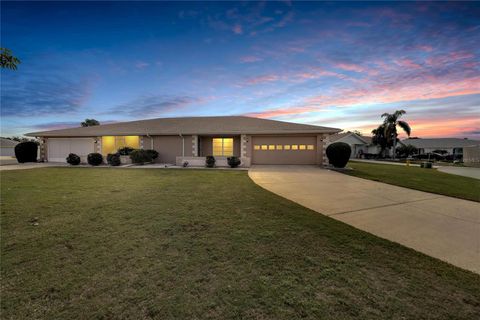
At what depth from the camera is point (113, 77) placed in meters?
15.3

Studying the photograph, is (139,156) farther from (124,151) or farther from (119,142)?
(119,142)

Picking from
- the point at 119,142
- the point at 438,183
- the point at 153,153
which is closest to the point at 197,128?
the point at 153,153

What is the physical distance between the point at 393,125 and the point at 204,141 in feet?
106

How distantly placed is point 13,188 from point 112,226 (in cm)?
734

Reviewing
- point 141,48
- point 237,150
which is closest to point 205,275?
point 141,48

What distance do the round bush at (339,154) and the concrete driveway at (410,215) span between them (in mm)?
6954

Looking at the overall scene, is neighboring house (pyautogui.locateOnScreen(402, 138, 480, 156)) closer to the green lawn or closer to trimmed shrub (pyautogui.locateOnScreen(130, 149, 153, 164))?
the green lawn

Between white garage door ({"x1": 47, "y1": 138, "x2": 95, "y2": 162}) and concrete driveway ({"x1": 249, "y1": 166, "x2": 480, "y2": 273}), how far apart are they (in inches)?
809

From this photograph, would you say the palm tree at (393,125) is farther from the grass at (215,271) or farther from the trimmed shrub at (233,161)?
the grass at (215,271)

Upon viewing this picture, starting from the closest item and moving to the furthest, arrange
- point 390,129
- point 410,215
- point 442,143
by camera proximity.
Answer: point 410,215 → point 390,129 → point 442,143

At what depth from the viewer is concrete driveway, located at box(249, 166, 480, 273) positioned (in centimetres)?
317


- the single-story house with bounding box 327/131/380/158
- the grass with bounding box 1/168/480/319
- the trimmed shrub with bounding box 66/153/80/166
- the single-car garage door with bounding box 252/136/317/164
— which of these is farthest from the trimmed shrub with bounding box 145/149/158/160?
the single-story house with bounding box 327/131/380/158

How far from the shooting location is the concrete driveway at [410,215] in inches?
125

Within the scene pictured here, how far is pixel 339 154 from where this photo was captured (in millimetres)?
14211
